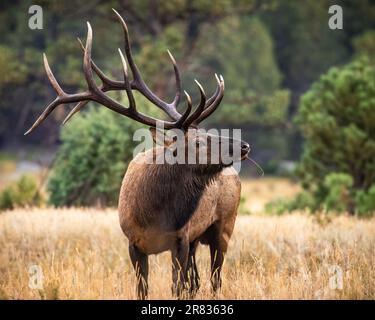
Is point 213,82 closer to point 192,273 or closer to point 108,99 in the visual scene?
point 192,273

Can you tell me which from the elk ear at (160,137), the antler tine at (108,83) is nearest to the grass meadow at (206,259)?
the elk ear at (160,137)

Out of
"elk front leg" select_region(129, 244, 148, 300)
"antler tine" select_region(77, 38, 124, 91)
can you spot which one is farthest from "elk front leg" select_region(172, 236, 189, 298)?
"antler tine" select_region(77, 38, 124, 91)

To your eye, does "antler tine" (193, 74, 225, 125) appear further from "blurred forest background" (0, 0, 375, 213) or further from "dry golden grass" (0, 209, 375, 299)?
"blurred forest background" (0, 0, 375, 213)

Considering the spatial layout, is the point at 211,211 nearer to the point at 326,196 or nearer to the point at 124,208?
the point at 124,208

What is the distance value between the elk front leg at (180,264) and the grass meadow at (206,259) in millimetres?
152

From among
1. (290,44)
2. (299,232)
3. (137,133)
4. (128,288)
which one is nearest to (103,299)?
(128,288)

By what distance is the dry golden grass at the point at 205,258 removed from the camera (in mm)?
6883

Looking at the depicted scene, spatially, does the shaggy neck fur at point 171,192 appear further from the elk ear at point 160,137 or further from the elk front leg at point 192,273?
the elk front leg at point 192,273

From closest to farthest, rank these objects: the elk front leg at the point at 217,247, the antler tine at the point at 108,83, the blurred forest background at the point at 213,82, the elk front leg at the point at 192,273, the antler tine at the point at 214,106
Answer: the antler tine at the point at 214,106
the elk front leg at the point at 192,273
the antler tine at the point at 108,83
the elk front leg at the point at 217,247
the blurred forest background at the point at 213,82

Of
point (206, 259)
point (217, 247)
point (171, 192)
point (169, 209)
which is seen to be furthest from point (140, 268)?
point (206, 259)

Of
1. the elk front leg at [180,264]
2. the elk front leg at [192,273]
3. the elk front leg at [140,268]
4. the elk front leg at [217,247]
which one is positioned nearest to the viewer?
the elk front leg at [180,264]

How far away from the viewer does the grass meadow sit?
22.6 feet

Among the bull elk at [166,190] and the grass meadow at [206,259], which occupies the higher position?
the bull elk at [166,190]

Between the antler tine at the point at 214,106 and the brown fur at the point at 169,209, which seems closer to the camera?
the brown fur at the point at 169,209
